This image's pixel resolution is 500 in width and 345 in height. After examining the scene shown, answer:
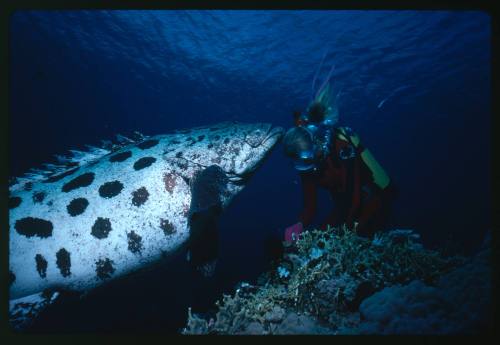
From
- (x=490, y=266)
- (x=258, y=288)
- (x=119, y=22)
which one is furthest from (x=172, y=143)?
(x=119, y=22)

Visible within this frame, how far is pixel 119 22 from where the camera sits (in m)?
17.5

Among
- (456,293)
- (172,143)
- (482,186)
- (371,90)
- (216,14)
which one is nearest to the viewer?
(456,293)

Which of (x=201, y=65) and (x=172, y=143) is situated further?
(x=201, y=65)

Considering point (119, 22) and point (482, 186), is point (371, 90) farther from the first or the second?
point (482, 186)

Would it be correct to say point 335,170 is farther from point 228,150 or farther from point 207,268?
point 207,268

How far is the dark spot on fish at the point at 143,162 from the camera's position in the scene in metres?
4.04

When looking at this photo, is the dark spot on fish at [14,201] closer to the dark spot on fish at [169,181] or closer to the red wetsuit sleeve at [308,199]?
the dark spot on fish at [169,181]

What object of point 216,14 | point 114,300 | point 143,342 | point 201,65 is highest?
point 216,14

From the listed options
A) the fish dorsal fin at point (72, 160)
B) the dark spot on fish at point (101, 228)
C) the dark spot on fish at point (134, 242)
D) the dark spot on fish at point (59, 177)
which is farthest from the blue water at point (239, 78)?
the dark spot on fish at point (101, 228)

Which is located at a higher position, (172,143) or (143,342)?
(172,143)

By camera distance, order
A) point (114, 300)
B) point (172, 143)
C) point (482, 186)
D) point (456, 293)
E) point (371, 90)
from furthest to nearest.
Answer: point (482, 186), point (371, 90), point (114, 300), point (172, 143), point (456, 293)

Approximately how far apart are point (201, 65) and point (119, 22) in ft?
20.0

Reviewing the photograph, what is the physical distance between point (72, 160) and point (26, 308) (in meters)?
2.09

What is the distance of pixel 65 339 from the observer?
9.68ft
